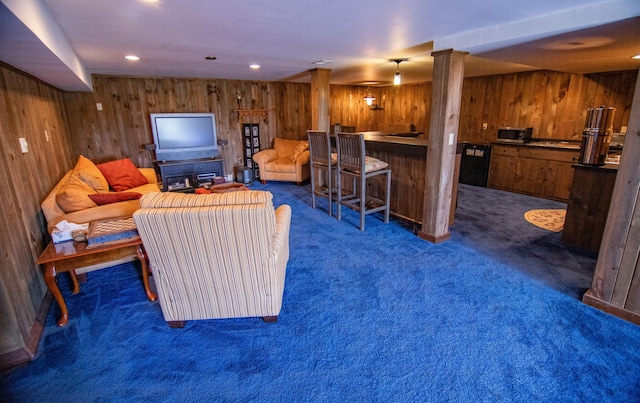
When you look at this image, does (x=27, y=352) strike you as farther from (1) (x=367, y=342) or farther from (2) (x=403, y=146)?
(2) (x=403, y=146)

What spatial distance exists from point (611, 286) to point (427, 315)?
4.23ft

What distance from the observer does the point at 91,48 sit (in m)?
3.12

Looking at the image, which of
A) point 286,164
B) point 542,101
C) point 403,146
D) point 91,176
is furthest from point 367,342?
point 542,101

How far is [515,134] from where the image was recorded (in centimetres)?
543

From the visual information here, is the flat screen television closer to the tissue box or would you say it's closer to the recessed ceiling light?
the recessed ceiling light

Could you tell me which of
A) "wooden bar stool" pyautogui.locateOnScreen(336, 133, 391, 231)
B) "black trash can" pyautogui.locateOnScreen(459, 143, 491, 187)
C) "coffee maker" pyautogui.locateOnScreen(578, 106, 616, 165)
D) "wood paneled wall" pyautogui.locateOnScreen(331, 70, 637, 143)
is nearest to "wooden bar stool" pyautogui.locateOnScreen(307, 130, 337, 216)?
"wooden bar stool" pyautogui.locateOnScreen(336, 133, 391, 231)

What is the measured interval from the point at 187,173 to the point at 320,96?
2686 millimetres

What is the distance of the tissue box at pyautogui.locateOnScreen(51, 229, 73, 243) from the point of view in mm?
2189

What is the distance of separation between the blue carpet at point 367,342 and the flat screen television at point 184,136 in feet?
10.3

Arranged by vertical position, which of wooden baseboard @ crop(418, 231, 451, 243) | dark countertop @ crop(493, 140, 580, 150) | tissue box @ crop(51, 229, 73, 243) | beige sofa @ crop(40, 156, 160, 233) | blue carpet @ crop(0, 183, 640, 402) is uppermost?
dark countertop @ crop(493, 140, 580, 150)

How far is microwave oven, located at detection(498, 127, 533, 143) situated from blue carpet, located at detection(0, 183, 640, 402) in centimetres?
303

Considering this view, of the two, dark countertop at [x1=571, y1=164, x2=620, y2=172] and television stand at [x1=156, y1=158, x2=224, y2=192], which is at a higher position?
dark countertop at [x1=571, y1=164, x2=620, y2=172]

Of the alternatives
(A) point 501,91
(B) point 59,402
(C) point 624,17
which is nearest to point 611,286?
(C) point 624,17

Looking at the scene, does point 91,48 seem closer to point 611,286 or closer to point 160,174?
point 160,174
